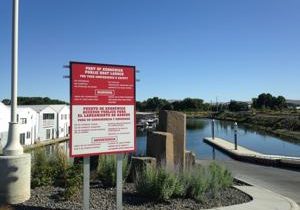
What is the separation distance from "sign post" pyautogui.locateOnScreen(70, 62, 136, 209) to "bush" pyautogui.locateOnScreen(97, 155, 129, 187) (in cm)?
249

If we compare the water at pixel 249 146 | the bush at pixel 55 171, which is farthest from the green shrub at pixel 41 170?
the water at pixel 249 146

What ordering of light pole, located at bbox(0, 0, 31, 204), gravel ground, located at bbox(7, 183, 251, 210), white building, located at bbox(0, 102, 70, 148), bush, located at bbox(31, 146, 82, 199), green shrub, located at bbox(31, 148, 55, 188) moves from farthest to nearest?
white building, located at bbox(0, 102, 70, 148), green shrub, located at bbox(31, 148, 55, 188), bush, located at bbox(31, 146, 82, 199), gravel ground, located at bbox(7, 183, 251, 210), light pole, located at bbox(0, 0, 31, 204)

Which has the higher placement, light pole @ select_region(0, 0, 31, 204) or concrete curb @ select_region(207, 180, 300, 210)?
light pole @ select_region(0, 0, 31, 204)

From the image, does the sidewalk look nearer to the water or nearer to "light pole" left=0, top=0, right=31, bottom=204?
"light pole" left=0, top=0, right=31, bottom=204

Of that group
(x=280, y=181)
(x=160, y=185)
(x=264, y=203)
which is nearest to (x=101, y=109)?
(x=160, y=185)

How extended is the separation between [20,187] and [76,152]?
1.60 m

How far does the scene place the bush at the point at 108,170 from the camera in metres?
11.2

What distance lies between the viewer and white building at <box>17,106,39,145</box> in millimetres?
59091

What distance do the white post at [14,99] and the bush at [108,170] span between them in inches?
109

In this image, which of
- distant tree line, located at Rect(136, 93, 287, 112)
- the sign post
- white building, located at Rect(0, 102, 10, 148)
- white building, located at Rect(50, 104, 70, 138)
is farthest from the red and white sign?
distant tree line, located at Rect(136, 93, 287, 112)

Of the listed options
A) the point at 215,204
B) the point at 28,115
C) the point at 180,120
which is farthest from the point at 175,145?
the point at 28,115

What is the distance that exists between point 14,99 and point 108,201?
2.88 m

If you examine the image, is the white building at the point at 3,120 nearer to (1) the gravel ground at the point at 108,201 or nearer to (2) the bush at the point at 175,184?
(1) the gravel ground at the point at 108,201

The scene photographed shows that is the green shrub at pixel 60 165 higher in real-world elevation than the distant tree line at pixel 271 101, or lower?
lower
